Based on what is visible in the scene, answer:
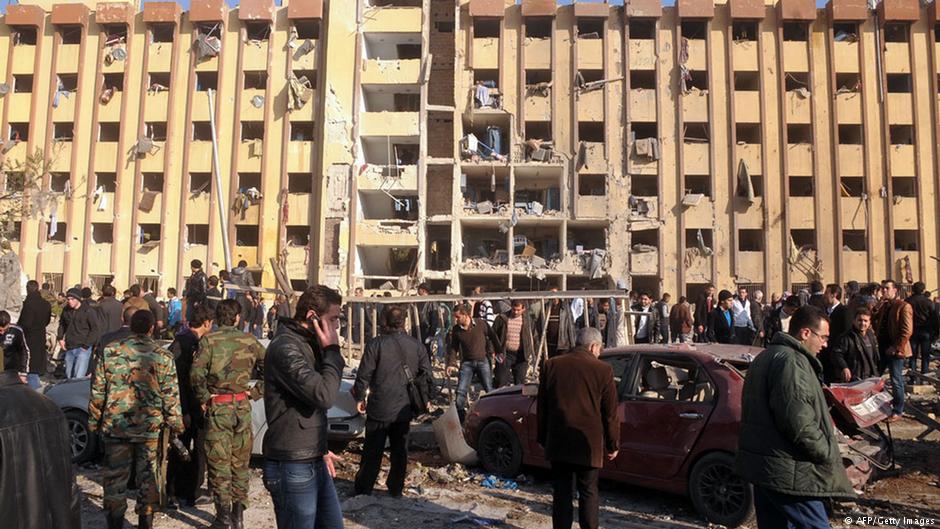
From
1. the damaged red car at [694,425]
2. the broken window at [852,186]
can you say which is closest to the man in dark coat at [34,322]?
the damaged red car at [694,425]

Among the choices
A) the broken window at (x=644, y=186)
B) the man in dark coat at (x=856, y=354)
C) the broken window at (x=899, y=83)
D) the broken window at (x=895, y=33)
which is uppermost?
the broken window at (x=895, y=33)

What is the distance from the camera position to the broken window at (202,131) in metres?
29.8

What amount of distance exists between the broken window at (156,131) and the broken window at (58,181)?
14.5ft

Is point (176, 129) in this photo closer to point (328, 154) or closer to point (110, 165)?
point (110, 165)

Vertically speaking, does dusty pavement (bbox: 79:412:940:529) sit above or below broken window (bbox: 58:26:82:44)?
below

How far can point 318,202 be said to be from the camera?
28141 millimetres

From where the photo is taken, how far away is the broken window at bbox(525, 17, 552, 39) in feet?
94.5

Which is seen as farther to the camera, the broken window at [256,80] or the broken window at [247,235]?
the broken window at [256,80]

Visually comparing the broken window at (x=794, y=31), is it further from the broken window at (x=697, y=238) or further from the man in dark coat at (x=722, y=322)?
the man in dark coat at (x=722, y=322)

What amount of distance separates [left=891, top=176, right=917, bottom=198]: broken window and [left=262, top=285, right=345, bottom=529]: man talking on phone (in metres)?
32.0

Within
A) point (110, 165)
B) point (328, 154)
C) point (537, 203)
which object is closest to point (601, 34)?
point (537, 203)

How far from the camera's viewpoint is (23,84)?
30.9 metres

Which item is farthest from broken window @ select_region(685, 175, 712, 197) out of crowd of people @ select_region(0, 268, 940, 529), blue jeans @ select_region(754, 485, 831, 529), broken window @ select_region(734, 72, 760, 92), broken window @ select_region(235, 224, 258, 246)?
blue jeans @ select_region(754, 485, 831, 529)

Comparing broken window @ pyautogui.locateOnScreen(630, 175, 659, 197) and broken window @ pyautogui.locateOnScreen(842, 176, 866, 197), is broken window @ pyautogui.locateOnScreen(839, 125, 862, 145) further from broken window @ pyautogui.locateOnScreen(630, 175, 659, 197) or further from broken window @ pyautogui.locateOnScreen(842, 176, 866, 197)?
broken window @ pyautogui.locateOnScreen(630, 175, 659, 197)
